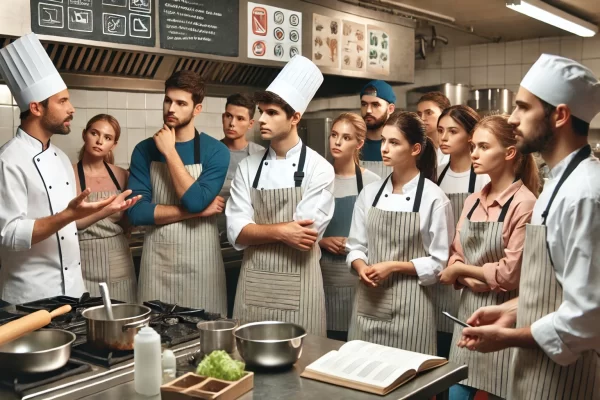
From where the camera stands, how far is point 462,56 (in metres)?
7.22

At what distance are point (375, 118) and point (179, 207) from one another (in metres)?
1.47

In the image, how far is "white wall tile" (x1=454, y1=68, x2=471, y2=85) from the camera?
23.6ft

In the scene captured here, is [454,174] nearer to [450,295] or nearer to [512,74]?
[450,295]

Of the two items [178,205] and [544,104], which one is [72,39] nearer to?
[178,205]

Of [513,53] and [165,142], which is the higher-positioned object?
[513,53]

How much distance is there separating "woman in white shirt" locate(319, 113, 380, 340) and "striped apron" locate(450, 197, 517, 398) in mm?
863

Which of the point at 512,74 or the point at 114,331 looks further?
the point at 512,74

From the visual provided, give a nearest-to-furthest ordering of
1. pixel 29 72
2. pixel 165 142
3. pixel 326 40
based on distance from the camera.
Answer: pixel 29 72, pixel 165 142, pixel 326 40

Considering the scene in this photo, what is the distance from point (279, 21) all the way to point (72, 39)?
59.7 inches

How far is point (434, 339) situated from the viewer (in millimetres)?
2891

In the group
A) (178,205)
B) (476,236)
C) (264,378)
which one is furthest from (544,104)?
(178,205)

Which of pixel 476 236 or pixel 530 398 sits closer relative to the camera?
pixel 530 398

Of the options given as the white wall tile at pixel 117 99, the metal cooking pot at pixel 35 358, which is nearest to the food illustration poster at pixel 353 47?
the white wall tile at pixel 117 99

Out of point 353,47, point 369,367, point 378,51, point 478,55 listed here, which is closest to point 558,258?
point 369,367
